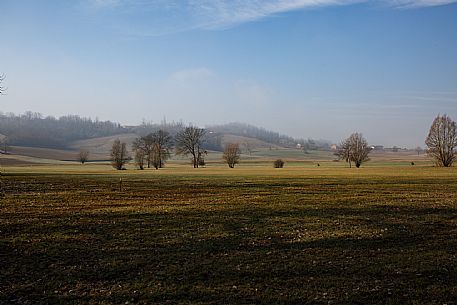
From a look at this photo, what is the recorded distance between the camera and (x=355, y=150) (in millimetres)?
103000

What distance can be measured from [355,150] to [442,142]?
20.9 metres

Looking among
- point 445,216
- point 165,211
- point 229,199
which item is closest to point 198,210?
point 165,211

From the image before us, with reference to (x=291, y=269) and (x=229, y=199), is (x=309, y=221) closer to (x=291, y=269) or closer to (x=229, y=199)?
(x=291, y=269)

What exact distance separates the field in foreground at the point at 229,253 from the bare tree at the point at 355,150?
7724 cm

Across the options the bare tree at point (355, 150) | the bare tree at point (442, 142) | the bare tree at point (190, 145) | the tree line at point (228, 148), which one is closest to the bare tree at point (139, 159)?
the tree line at point (228, 148)

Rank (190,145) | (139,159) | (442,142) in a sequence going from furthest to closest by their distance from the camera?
(190,145) < (139,159) < (442,142)

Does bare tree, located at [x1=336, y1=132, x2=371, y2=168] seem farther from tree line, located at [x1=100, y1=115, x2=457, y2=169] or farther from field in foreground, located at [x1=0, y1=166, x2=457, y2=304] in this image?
field in foreground, located at [x1=0, y1=166, x2=457, y2=304]

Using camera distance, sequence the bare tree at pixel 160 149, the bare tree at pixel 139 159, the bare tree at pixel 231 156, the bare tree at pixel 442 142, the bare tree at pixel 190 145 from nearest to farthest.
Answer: the bare tree at pixel 442 142 → the bare tree at pixel 139 159 → the bare tree at pixel 160 149 → the bare tree at pixel 190 145 → the bare tree at pixel 231 156

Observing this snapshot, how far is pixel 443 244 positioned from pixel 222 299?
10357mm

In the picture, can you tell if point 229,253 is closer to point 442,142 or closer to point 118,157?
point 118,157

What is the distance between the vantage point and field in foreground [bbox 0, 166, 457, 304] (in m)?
10.5

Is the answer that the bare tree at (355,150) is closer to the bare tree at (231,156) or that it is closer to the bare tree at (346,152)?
Answer: the bare tree at (346,152)

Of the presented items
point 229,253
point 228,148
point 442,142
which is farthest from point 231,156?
point 229,253

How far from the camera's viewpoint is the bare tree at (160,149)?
98.1m
